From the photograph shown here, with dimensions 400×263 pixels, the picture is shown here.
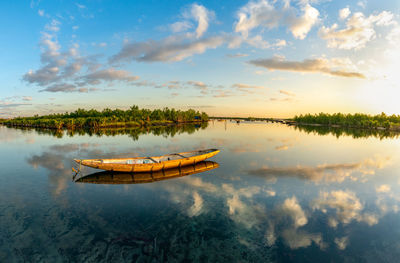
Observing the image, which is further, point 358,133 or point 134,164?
point 358,133

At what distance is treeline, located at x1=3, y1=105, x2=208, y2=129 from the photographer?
95.9 m

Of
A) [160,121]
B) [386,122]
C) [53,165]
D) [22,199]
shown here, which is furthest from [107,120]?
[386,122]

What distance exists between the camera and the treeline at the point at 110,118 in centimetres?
9594

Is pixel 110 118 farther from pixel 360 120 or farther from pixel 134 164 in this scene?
pixel 360 120

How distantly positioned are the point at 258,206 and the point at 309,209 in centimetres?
356

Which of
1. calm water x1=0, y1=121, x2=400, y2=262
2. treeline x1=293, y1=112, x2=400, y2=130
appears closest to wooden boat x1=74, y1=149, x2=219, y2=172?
calm water x1=0, y1=121, x2=400, y2=262

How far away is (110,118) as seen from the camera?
329 feet

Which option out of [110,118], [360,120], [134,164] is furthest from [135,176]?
[360,120]

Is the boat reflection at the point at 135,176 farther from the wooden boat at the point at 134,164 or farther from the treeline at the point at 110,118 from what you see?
the treeline at the point at 110,118

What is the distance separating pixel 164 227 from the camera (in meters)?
12.2

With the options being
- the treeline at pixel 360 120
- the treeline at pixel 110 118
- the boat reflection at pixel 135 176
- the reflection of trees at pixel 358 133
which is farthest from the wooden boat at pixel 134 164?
the treeline at pixel 360 120

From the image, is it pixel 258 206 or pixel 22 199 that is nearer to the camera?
pixel 258 206

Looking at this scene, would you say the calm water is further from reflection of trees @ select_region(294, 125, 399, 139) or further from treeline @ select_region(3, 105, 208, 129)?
treeline @ select_region(3, 105, 208, 129)

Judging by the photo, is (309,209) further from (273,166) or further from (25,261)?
(25,261)
